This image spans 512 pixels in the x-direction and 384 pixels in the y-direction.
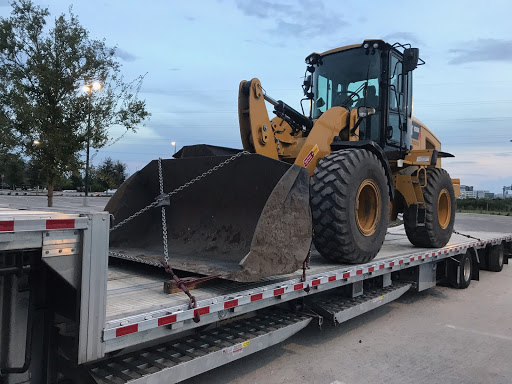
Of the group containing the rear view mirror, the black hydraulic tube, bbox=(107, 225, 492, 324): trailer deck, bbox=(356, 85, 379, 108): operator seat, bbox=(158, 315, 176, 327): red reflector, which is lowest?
bbox=(158, 315, 176, 327): red reflector

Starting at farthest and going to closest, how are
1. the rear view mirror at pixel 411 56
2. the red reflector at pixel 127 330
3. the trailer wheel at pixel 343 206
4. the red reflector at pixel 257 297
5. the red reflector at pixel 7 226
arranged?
the rear view mirror at pixel 411 56 < the trailer wheel at pixel 343 206 < the red reflector at pixel 257 297 < the red reflector at pixel 127 330 < the red reflector at pixel 7 226

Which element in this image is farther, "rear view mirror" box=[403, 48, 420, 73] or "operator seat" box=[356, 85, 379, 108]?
"operator seat" box=[356, 85, 379, 108]

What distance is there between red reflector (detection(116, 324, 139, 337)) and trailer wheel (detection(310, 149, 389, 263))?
2755mm

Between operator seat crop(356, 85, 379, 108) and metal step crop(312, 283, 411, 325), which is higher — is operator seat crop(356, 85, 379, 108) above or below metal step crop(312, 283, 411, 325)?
above

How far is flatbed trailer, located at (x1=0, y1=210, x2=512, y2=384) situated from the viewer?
257cm

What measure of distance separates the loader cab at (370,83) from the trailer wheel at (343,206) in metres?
1.44

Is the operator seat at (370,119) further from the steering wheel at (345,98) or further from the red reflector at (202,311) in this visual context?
the red reflector at (202,311)

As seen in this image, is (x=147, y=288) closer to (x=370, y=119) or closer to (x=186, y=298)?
(x=186, y=298)

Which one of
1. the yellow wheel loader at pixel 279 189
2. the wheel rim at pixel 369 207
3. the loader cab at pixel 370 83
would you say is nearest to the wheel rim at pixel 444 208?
the loader cab at pixel 370 83

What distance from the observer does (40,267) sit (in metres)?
2.79

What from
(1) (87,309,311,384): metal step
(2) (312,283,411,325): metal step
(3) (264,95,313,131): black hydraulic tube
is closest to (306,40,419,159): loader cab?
(3) (264,95,313,131): black hydraulic tube

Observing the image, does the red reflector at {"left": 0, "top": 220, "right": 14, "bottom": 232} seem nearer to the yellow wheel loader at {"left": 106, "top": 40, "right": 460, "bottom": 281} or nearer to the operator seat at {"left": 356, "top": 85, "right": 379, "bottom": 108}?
the yellow wheel loader at {"left": 106, "top": 40, "right": 460, "bottom": 281}

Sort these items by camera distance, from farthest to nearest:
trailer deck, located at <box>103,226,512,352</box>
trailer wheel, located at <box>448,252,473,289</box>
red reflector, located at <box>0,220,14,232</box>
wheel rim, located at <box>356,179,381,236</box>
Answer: trailer wheel, located at <box>448,252,473,289</box> < wheel rim, located at <box>356,179,381,236</box> < trailer deck, located at <box>103,226,512,352</box> < red reflector, located at <box>0,220,14,232</box>

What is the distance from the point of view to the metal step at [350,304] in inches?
194
